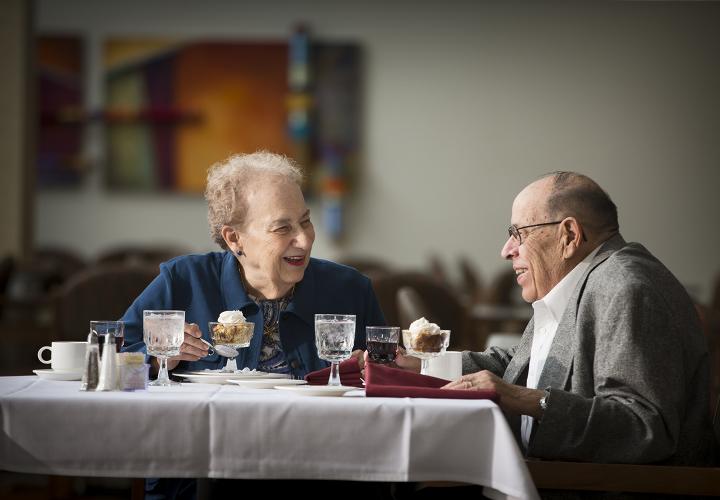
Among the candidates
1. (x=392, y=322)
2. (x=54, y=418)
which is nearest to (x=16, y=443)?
(x=54, y=418)

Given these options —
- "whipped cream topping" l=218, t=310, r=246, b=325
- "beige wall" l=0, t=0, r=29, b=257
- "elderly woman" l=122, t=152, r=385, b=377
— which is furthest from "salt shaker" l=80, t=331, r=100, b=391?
"beige wall" l=0, t=0, r=29, b=257

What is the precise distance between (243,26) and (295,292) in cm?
854

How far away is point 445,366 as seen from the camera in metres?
2.29

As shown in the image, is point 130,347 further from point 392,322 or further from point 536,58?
point 536,58

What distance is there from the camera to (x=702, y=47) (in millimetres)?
10844

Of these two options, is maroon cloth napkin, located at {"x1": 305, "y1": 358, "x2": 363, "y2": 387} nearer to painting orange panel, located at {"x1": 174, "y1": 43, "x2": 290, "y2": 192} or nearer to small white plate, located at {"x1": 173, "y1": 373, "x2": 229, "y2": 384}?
small white plate, located at {"x1": 173, "y1": 373, "x2": 229, "y2": 384}

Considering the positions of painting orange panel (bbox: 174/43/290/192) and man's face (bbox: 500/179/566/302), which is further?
painting orange panel (bbox: 174/43/290/192)

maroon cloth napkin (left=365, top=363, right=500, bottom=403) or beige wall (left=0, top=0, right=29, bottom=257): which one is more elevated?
beige wall (left=0, top=0, right=29, bottom=257)

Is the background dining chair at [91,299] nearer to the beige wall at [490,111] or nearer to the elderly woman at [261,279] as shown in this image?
the elderly woman at [261,279]

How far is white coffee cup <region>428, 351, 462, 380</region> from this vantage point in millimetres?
2285

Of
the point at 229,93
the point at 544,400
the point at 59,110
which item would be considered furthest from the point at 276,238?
the point at 59,110

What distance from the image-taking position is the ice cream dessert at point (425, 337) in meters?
2.19

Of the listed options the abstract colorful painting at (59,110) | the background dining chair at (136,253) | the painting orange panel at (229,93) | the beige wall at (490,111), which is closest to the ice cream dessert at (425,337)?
the background dining chair at (136,253)

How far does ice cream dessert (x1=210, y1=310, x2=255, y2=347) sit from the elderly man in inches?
19.8
